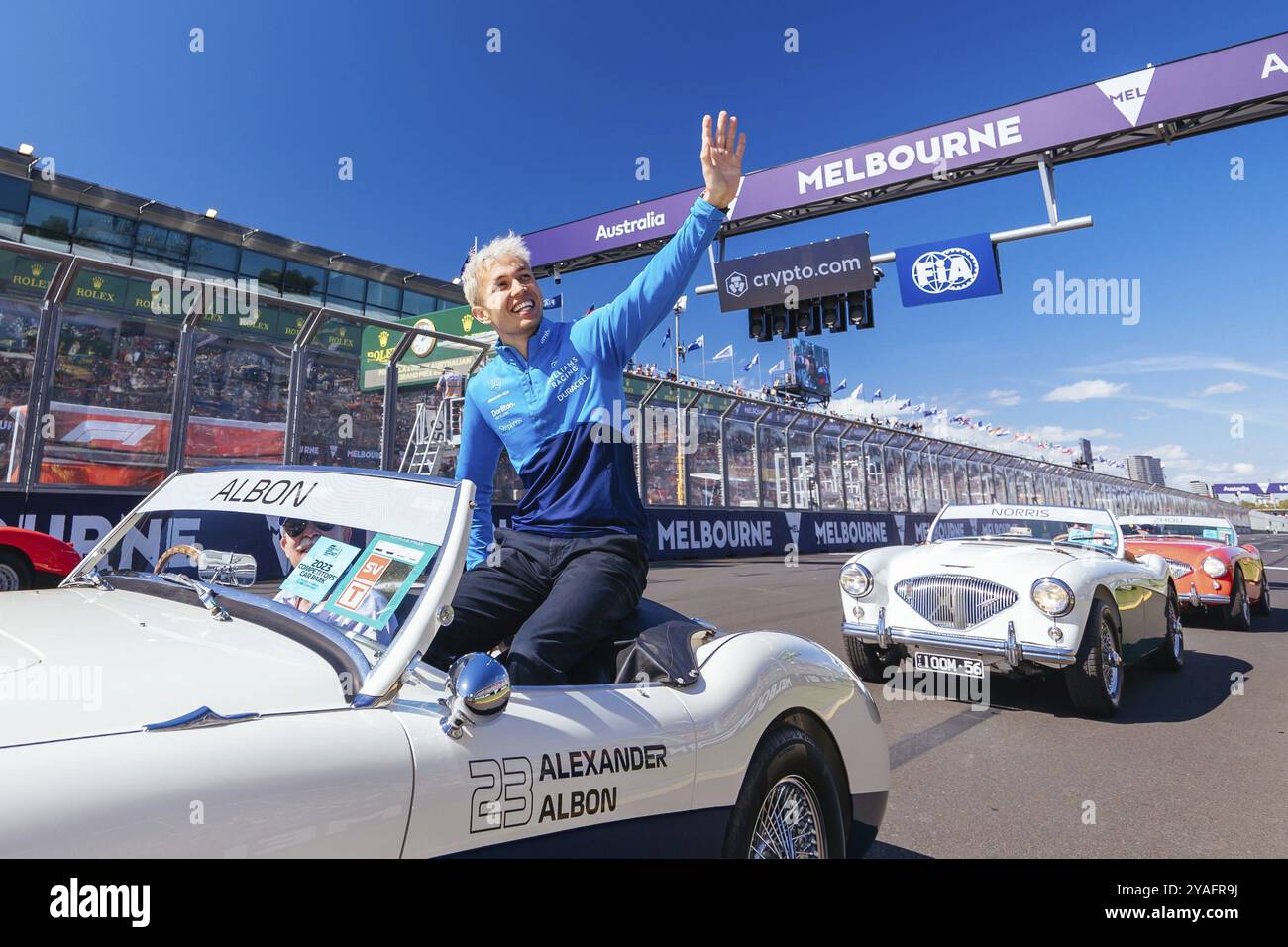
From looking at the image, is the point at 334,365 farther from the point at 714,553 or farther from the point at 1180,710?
the point at 1180,710

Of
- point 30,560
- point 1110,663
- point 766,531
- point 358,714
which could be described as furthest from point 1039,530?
point 766,531

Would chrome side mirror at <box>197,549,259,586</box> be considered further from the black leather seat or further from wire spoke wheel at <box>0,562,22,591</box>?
wire spoke wheel at <box>0,562,22,591</box>

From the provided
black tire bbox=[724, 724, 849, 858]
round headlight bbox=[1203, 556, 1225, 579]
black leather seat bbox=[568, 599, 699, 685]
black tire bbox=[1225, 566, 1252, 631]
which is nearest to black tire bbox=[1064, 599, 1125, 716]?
black tire bbox=[724, 724, 849, 858]

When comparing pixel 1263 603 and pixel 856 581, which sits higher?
pixel 856 581

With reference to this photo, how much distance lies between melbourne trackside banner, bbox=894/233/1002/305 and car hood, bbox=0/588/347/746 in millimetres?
16377

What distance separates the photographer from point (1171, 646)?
22.1 feet

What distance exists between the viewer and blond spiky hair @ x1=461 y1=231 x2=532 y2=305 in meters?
2.61

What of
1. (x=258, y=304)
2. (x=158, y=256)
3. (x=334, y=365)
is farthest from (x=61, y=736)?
(x=158, y=256)

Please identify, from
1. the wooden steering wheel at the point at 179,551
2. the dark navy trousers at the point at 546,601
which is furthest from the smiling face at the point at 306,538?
the wooden steering wheel at the point at 179,551

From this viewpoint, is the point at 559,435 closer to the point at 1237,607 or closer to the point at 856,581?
the point at 856,581

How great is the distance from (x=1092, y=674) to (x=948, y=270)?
12.7 metres

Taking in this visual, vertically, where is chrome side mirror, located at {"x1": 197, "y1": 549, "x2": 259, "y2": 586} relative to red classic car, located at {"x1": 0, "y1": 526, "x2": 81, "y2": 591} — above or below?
above
